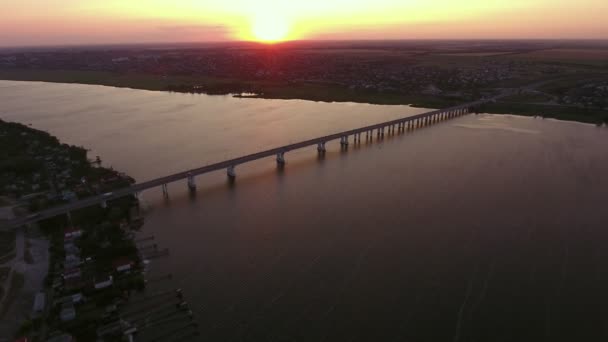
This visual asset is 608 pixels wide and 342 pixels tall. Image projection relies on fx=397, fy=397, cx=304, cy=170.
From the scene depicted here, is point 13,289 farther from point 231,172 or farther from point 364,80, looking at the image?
point 364,80

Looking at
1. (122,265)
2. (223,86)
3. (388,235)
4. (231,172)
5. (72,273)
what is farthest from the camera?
(223,86)

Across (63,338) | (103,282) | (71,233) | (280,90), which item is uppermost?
(280,90)

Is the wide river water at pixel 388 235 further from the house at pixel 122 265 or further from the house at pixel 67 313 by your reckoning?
the house at pixel 67 313

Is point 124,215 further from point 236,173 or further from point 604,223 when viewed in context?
point 604,223

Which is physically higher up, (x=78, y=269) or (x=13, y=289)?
(x=78, y=269)

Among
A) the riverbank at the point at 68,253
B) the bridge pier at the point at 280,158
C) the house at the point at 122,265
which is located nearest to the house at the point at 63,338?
the riverbank at the point at 68,253

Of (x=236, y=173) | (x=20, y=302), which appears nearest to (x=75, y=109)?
(x=236, y=173)

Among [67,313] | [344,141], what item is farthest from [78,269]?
[344,141]
